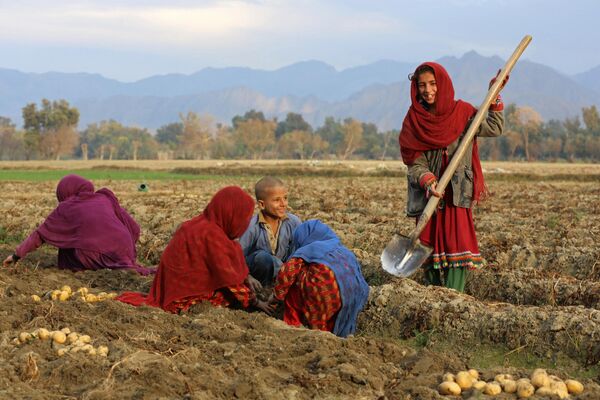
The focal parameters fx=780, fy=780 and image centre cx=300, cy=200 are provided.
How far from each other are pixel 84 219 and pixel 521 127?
3077 inches

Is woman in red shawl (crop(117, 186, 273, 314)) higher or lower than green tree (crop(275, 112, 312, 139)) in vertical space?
lower

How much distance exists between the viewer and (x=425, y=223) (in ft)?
17.7

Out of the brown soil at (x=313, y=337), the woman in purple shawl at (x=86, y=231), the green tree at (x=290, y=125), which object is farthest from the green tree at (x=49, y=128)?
the woman in purple shawl at (x=86, y=231)

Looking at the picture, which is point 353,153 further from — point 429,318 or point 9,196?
point 429,318

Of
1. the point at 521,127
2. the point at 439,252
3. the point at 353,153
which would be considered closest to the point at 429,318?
the point at 439,252

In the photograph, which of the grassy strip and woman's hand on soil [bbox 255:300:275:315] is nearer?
woman's hand on soil [bbox 255:300:275:315]

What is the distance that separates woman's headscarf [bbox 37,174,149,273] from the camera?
6641mm

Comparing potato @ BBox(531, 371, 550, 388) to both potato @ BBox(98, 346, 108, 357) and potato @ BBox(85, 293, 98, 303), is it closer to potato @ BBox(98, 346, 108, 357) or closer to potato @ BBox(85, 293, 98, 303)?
potato @ BBox(98, 346, 108, 357)

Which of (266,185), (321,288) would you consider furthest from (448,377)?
(266,185)

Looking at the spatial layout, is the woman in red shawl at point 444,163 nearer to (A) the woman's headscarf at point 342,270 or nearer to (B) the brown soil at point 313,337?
(B) the brown soil at point 313,337

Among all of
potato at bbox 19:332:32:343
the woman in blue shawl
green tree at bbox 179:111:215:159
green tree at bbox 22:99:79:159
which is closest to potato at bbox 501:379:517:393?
the woman in blue shawl

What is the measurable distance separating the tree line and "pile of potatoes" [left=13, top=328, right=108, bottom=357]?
2693 inches

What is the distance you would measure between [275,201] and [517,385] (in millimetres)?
2475

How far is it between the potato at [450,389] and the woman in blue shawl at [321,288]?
1509mm
